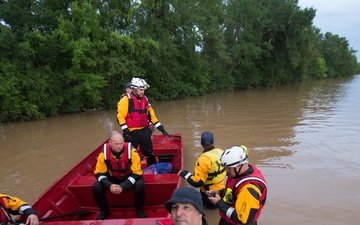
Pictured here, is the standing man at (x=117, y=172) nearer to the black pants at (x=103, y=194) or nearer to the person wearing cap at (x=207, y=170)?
the black pants at (x=103, y=194)

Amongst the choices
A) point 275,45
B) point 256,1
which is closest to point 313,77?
point 275,45

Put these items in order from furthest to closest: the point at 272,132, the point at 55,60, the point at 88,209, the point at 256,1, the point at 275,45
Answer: the point at 275,45
the point at 256,1
the point at 55,60
the point at 272,132
the point at 88,209

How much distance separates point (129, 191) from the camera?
13.4 feet

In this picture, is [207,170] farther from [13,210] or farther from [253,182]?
[13,210]

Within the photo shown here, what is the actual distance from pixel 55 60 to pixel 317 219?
14.3 meters

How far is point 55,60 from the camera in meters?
14.6

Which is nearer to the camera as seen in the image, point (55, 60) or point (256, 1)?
point (55, 60)

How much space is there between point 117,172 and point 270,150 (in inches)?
209

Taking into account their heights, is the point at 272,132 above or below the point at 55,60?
below

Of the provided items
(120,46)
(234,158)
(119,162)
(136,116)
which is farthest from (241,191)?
(120,46)

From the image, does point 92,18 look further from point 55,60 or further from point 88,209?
point 88,209

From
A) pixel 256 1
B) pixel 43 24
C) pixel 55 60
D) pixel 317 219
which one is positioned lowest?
pixel 317 219

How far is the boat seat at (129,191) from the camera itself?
4.04 metres

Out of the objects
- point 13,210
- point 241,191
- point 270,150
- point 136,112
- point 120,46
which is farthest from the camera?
point 120,46
